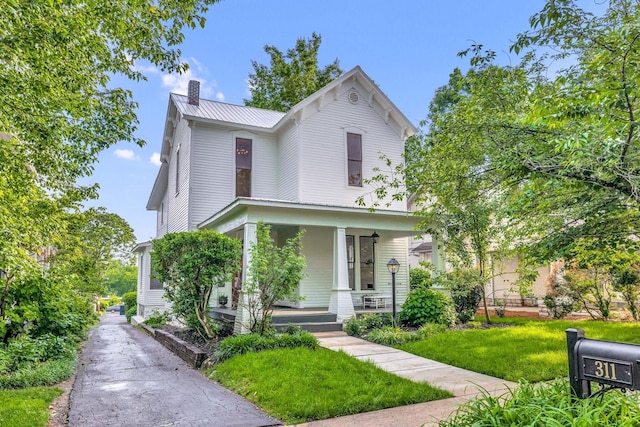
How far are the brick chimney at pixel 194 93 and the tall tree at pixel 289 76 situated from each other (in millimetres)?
10484

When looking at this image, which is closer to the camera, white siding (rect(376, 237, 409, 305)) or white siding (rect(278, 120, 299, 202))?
white siding (rect(278, 120, 299, 202))

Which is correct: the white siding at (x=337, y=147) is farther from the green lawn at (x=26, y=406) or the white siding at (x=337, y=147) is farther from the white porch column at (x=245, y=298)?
the green lawn at (x=26, y=406)

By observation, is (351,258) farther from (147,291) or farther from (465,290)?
(147,291)

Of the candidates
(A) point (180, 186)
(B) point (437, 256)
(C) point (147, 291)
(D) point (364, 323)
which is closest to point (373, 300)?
(B) point (437, 256)

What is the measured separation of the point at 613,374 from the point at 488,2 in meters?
8.04

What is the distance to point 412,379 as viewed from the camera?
20.1ft

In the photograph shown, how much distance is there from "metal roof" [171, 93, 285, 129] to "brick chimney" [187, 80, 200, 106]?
0.20 meters

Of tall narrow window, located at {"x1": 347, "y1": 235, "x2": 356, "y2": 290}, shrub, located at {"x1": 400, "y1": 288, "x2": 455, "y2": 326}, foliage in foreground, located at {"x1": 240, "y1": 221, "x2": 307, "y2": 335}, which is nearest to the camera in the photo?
foliage in foreground, located at {"x1": 240, "y1": 221, "x2": 307, "y2": 335}

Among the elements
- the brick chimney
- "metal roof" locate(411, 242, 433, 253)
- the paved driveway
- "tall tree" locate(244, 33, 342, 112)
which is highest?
"tall tree" locate(244, 33, 342, 112)

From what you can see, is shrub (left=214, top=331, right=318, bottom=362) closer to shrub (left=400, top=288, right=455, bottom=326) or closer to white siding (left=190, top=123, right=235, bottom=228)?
shrub (left=400, top=288, right=455, bottom=326)

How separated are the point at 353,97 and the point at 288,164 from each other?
327 centimetres

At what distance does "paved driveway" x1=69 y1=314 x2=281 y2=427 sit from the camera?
460 cm

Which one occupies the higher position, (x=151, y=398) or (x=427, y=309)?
(x=427, y=309)

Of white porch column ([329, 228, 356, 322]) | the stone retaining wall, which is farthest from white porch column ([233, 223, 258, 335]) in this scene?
white porch column ([329, 228, 356, 322])
